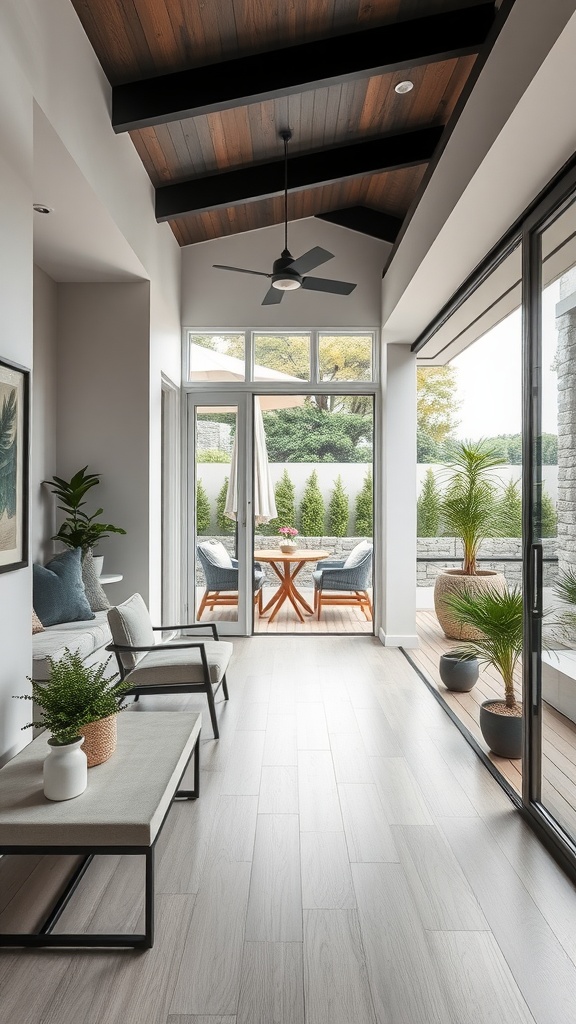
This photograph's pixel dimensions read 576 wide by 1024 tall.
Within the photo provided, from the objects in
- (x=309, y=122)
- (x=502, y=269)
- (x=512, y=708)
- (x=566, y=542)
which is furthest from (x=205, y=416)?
(x=566, y=542)

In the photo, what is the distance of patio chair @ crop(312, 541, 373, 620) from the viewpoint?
6.95 meters

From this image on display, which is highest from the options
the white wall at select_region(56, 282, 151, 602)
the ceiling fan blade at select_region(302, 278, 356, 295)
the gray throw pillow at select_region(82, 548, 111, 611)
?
the ceiling fan blade at select_region(302, 278, 356, 295)

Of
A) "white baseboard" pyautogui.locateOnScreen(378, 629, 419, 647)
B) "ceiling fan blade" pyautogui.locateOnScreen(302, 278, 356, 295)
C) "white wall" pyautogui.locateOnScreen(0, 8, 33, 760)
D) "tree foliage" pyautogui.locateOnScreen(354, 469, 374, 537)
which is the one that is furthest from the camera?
"tree foliage" pyautogui.locateOnScreen(354, 469, 374, 537)

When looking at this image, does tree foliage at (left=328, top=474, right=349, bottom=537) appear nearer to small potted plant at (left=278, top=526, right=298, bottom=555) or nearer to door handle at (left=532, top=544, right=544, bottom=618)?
small potted plant at (left=278, top=526, right=298, bottom=555)

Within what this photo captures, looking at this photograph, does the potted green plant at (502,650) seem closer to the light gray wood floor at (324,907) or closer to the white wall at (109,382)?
the light gray wood floor at (324,907)

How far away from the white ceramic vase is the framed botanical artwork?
77 cm

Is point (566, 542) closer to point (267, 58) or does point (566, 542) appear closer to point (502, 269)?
point (502, 269)

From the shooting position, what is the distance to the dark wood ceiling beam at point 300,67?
343 cm

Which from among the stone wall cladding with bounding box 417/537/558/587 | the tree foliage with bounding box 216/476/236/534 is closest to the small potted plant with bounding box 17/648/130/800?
the tree foliage with bounding box 216/476/236/534

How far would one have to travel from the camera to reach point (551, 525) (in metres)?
2.56

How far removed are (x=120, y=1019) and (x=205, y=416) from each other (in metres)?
5.16

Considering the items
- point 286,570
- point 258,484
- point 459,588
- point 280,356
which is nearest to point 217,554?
point 258,484

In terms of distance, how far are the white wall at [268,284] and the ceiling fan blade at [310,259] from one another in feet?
5.18

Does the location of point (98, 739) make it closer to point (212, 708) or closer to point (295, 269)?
point (212, 708)
